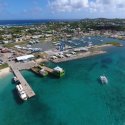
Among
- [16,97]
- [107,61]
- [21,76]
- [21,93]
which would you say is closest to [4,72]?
[21,76]

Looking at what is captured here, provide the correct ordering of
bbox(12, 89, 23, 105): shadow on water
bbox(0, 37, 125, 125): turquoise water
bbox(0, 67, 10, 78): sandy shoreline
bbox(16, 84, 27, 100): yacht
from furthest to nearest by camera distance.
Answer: bbox(0, 67, 10, 78): sandy shoreline, bbox(16, 84, 27, 100): yacht, bbox(12, 89, 23, 105): shadow on water, bbox(0, 37, 125, 125): turquoise water

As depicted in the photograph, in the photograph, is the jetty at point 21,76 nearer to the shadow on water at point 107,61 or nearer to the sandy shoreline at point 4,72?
the sandy shoreline at point 4,72

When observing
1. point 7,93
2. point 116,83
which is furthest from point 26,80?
point 116,83

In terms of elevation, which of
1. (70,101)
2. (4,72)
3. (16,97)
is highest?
(16,97)

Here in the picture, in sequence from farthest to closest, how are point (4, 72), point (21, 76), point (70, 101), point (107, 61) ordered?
point (107, 61) → point (4, 72) → point (21, 76) → point (70, 101)

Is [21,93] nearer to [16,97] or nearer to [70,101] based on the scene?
[16,97]

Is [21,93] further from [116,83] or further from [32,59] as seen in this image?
[32,59]

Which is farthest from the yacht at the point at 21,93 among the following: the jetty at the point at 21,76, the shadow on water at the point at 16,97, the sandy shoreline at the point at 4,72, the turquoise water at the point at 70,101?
the sandy shoreline at the point at 4,72

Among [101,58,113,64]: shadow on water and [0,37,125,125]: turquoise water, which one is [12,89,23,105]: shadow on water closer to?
[0,37,125,125]: turquoise water

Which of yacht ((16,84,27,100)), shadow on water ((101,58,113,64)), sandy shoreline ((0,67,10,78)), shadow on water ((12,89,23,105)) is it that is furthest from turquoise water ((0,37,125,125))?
shadow on water ((101,58,113,64))
